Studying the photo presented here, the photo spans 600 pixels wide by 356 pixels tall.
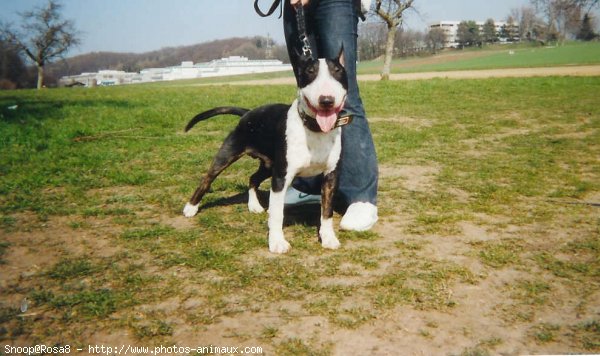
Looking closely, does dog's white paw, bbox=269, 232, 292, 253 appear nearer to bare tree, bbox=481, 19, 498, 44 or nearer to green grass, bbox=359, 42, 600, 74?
green grass, bbox=359, 42, 600, 74

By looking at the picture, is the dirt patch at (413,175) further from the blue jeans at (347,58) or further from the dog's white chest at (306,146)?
the dog's white chest at (306,146)

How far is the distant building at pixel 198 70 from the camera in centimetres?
10860

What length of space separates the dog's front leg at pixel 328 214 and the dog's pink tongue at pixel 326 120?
0.46 metres

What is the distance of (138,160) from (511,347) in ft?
17.1

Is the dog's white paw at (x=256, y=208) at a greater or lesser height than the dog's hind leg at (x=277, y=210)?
lesser

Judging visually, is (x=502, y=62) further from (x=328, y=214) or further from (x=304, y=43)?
(x=328, y=214)

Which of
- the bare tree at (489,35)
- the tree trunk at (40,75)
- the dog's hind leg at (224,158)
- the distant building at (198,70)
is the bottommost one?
the dog's hind leg at (224,158)

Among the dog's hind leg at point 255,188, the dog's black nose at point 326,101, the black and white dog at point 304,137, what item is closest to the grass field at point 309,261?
the dog's hind leg at point 255,188

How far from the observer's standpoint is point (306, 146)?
2980mm

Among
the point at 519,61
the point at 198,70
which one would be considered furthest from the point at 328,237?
the point at 198,70

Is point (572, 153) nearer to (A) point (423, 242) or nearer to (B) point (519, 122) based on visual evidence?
(B) point (519, 122)

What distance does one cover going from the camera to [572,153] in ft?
19.1

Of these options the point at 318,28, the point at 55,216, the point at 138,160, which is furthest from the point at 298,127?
the point at 138,160

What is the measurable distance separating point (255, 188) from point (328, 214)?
41.7 inches
